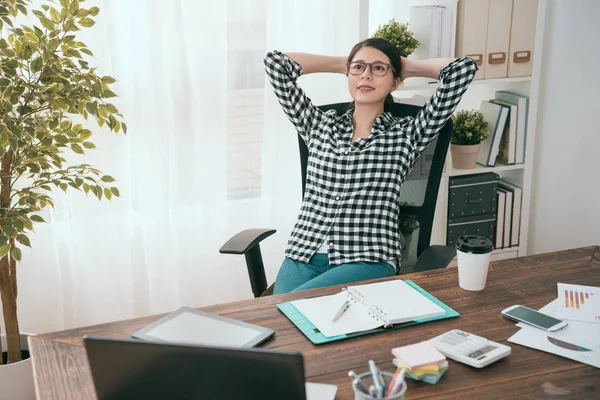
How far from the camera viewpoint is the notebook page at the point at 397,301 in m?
1.58

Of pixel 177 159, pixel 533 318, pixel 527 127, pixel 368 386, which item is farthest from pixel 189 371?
pixel 527 127

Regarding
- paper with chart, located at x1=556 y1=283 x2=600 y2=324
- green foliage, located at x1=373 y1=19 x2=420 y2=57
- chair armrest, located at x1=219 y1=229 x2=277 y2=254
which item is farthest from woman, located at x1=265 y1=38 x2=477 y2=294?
paper with chart, located at x1=556 y1=283 x2=600 y2=324

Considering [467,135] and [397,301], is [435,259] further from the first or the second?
[467,135]

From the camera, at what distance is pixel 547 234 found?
3.50 m

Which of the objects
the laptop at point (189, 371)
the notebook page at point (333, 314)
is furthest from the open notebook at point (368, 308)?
the laptop at point (189, 371)

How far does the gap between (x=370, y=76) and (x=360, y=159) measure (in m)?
0.29

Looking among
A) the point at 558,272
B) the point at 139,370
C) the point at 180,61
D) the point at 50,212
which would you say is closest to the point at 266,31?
the point at 180,61

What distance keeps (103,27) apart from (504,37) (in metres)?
1.65

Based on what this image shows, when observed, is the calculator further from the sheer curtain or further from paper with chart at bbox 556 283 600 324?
the sheer curtain

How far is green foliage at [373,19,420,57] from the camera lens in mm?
2744

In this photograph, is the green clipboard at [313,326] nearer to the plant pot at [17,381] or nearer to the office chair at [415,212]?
the office chair at [415,212]

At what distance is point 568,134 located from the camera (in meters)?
3.34

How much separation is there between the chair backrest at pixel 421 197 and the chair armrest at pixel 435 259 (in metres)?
0.21

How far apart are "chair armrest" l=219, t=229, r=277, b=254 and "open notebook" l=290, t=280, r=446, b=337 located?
1.42 feet
